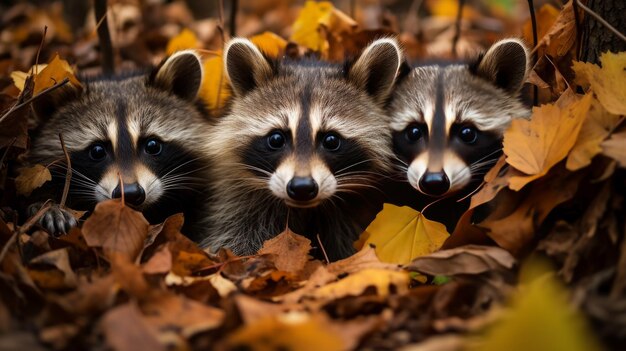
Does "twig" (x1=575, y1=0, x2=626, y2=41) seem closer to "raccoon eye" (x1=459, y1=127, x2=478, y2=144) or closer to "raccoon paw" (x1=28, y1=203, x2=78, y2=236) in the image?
"raccoon eye" (x1=459, y1=127, x2=478, y2=144)

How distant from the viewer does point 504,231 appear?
3.06 m

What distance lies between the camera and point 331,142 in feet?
13.7

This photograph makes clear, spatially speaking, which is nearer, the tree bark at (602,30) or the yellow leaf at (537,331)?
the yellow leaf at (537,331)

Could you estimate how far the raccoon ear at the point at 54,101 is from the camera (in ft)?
14.4

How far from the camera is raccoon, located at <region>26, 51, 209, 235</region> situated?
4172mm

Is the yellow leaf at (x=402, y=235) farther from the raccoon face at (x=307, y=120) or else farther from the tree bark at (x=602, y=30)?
the tree bark at (x=602, y=30)

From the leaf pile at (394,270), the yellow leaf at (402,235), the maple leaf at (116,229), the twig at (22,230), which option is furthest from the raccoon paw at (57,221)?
the yellow leaf at (402,235)

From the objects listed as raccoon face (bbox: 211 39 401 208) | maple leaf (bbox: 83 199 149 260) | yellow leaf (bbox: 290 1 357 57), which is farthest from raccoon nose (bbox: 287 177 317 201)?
yellow leaf (bbox: 290 1 357 57)

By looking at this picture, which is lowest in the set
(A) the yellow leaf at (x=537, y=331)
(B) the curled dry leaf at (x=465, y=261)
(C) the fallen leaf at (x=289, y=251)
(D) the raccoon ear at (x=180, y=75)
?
(C) the fallen leaf at (x=289, y=251)

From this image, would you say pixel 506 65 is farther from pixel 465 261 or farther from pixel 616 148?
pixel 465 261

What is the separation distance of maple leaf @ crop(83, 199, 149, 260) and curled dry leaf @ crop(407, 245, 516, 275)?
1.26 m

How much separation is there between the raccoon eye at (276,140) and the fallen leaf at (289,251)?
0.64m

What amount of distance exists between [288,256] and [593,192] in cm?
150

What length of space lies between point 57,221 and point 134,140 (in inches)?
31.3
